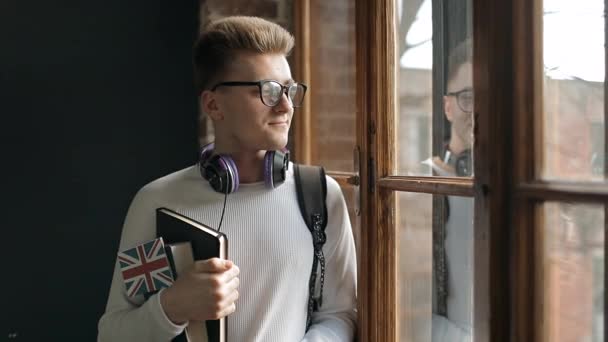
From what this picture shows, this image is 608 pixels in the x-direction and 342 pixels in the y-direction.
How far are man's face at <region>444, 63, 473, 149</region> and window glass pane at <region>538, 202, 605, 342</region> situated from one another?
0.20m

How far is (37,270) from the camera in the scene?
5.76ft

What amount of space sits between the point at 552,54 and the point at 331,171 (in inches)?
35.8

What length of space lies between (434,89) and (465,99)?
116mm

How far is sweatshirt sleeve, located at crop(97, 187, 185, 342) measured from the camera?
2.91ft

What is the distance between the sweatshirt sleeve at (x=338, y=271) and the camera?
104 centimetres

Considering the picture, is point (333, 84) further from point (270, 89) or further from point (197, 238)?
point (197, 238)

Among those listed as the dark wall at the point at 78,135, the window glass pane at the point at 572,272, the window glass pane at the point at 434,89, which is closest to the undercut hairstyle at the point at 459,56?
the window glass pane at the point at 434,89

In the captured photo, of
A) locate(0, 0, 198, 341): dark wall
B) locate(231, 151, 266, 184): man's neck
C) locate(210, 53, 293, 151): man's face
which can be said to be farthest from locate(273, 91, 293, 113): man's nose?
locate(0, 0, 198, 341): dark wall

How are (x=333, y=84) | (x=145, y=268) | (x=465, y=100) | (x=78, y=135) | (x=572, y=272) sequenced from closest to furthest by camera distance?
(x=572, y=272) → (x=465, y=100) → (x=145, y=268) → (x=333, y=84) → (x=78, y=135)

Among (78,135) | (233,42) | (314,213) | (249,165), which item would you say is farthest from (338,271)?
(78,135)

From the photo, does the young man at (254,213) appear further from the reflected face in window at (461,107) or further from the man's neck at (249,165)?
the reflected face in window at (461,107)

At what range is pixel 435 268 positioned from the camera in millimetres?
914

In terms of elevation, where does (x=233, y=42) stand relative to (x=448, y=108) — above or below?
above

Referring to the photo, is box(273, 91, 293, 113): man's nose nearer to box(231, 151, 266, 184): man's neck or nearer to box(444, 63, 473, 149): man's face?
box(231, 151, 266, 184): man's neck
